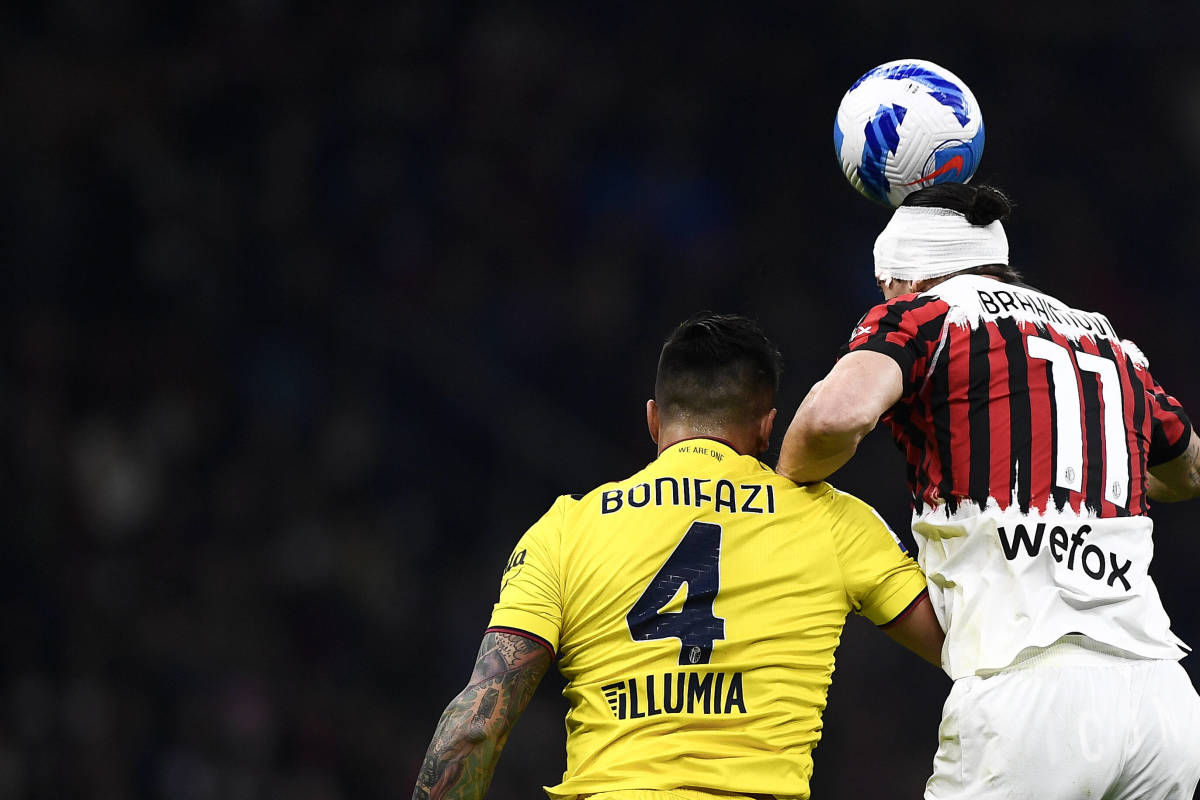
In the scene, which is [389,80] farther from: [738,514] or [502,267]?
[738,514]

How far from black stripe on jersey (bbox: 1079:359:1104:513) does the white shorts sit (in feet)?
0.98

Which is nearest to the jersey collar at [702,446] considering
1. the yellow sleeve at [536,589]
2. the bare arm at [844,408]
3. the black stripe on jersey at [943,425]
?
the bare arm at [844,408]

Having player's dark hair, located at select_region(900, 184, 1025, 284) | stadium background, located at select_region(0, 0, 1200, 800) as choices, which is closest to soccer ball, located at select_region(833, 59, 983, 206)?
player's dark hair, located at select_region(900, 184, 1025, 284)

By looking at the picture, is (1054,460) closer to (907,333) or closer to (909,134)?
(907,333)

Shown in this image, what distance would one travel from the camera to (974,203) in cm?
285

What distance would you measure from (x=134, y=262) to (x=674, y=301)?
10.3ft

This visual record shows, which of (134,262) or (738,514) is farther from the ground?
(134,262)

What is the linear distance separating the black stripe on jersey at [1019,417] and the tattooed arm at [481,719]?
982 millimetres

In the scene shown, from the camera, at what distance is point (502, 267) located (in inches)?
310

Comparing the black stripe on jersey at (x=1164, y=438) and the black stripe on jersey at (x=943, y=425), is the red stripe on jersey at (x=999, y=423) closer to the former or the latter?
the black stripe on jersey at (x=943, y=425)

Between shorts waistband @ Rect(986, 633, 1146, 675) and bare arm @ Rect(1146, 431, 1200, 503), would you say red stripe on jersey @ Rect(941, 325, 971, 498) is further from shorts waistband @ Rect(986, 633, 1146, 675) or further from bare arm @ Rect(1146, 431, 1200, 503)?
bare arm @ Rect(1146, 431, 1200, 503)

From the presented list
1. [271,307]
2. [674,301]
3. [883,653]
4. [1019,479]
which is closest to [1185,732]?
[1019,479]

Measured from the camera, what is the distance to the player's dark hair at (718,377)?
2.83 meters

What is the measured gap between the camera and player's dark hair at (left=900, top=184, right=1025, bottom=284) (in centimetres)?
285
